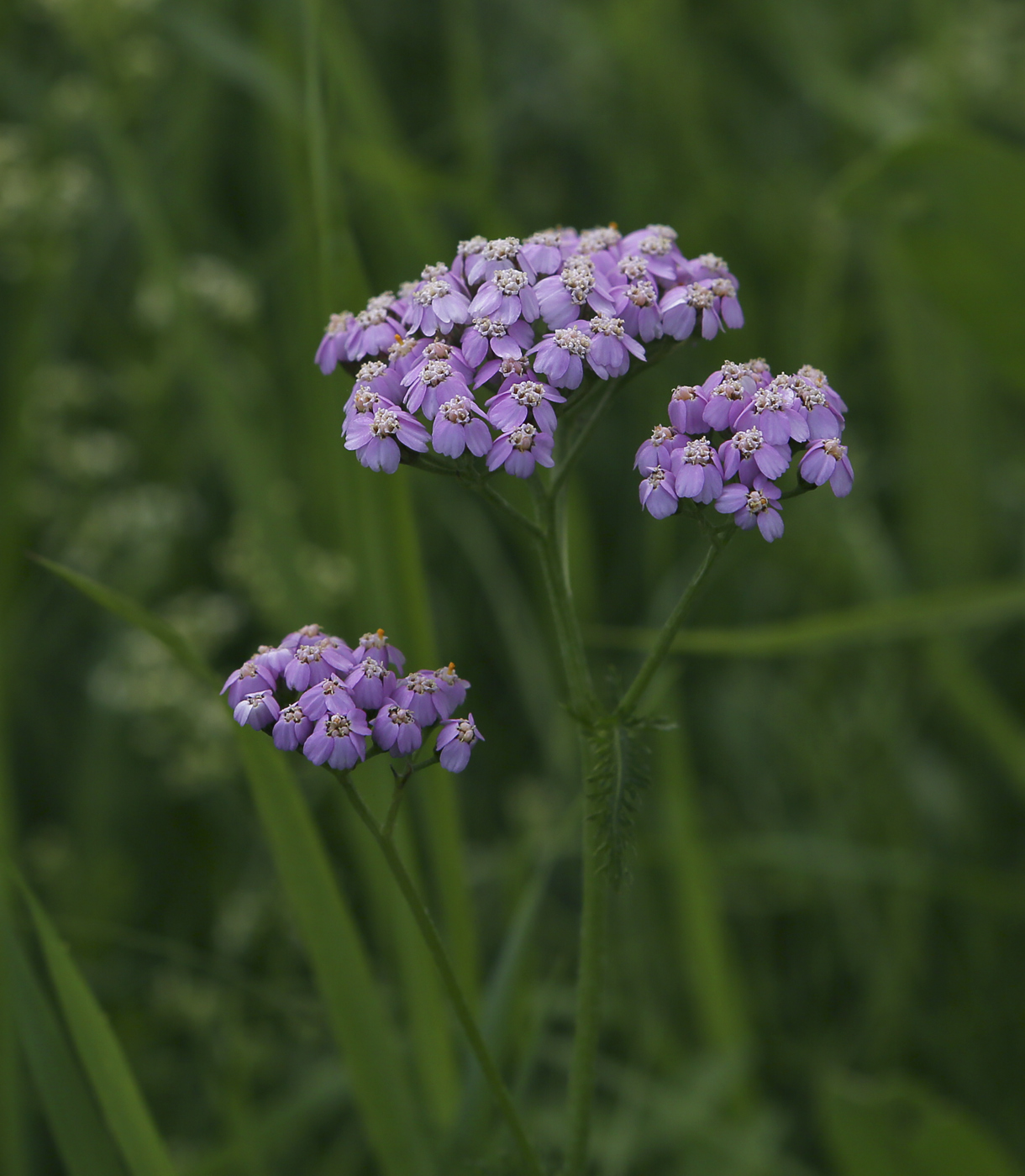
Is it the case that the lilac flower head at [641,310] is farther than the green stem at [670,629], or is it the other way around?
the lilac flower head at [641,310]

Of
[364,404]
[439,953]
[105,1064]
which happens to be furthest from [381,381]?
[105,1064]

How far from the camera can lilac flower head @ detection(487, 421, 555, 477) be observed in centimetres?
126

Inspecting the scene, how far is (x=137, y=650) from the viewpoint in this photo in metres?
2.90

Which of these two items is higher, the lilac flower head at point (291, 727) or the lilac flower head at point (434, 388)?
the lilac flower head at point (434, 388)

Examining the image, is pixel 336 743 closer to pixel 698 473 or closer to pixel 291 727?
pixel 291 727

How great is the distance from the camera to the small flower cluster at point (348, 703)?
1.24 m

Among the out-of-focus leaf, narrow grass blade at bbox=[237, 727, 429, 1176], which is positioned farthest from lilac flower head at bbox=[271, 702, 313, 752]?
the out-of-focus leaf

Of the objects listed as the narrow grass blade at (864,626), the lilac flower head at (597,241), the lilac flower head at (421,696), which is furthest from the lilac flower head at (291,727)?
the narrow grass blade at (864,626)

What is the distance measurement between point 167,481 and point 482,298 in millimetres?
2271

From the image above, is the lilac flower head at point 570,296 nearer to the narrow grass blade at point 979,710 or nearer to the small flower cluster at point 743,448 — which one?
the small flower cluster at point 743,448

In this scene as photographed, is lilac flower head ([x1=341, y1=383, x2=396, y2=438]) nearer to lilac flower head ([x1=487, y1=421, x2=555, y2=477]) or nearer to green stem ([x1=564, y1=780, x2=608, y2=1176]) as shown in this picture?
lilac flower head ([x1=487, y1=421, x2=555, y2=477])

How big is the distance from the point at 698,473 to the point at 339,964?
0.93m

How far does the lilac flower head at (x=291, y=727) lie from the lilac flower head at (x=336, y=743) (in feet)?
0.07

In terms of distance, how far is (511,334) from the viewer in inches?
53.7
